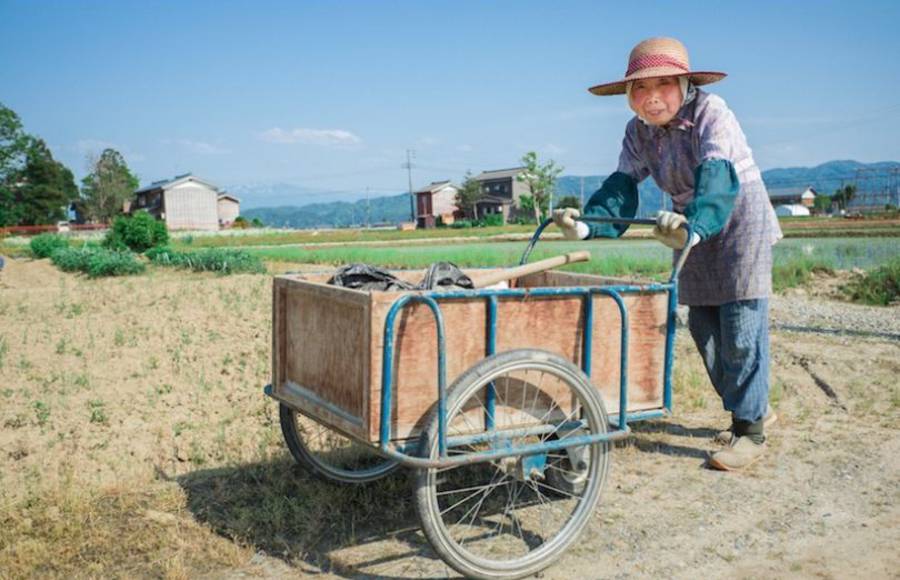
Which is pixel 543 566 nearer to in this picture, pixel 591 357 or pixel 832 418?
pixel 591 357

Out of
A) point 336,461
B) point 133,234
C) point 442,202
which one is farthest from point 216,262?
point 442,202

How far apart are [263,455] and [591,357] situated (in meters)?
2.18

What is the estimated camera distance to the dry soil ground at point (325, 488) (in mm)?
3002

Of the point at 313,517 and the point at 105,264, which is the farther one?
the point at 105,264

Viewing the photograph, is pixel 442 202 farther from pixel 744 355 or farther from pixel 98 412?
pixel 744 355

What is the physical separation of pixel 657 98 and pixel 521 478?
6.17 feet

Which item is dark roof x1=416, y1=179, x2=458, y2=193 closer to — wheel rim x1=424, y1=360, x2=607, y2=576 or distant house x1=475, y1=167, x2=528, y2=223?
distant house x1=475, y1=167, x2=528, y2=223

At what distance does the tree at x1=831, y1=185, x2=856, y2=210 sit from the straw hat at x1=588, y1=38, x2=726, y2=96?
67422mm

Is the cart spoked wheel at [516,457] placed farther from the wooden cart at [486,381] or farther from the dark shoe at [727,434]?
the dark shoe at [727,434]

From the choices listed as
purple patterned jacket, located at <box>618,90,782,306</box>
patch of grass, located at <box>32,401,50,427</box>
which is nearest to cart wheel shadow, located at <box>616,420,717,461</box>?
purple patterned jacket, located at <box>618,90,782,306</box>

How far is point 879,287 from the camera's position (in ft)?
36.3

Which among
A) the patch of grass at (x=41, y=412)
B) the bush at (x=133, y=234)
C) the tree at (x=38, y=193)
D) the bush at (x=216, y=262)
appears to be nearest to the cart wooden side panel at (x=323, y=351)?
the patch of grass at (x=41, y=412)

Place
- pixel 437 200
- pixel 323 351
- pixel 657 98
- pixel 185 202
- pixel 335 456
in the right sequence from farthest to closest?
pixel 437 200
pixel 185 202
pixel 335 456
pixel 657 98
pixel 323 351

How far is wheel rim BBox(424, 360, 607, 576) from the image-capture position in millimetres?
2652
